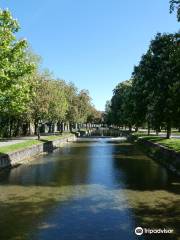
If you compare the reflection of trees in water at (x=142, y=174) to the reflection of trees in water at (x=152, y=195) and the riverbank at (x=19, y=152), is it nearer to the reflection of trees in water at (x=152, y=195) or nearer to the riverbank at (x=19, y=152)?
the reflection of trees in water at (x=152, y=195)

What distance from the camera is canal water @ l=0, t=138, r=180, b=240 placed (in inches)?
797

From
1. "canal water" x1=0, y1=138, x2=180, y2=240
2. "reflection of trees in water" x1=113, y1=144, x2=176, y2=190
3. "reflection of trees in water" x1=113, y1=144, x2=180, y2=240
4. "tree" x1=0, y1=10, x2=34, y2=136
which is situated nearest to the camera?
"canal water" x1=0, y1=138, x2=180, y2=240

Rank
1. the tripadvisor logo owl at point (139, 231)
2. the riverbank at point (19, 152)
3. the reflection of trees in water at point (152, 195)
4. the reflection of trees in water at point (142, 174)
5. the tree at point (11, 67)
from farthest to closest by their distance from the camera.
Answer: the riverbank at point (19, 152), the tree at point (11, 67), the reflection of trees in water at point (142, 174), the reflection of trees in water at point (152, 195), the tripadvisor logo owl at point (139, 231)

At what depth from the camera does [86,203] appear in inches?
1046

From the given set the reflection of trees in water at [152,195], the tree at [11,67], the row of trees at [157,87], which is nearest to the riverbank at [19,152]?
the tree at [11,67]

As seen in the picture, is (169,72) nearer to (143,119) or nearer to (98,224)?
(143,119)

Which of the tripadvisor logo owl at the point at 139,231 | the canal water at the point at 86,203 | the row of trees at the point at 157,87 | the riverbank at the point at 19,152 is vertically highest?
the row of trees at the point at 157,87

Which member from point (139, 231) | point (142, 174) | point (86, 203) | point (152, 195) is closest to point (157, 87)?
point (142, 174)

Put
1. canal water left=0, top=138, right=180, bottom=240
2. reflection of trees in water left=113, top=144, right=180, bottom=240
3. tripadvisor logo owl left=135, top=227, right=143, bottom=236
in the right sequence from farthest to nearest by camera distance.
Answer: reflection of trees in water left=113, top=144, right=180, bottom=240 → canal water left=0, top=138, right=180, bottom=240 → tripadvisor logo owl left=135, top=227, right=143, bottom=236

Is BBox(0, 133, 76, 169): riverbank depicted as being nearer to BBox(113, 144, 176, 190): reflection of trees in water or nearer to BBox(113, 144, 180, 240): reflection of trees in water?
BBox(113, 144, 176, 190): reflection of trees in water

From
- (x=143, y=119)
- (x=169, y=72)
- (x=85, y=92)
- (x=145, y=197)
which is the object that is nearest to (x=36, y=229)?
(x=145, y=197)

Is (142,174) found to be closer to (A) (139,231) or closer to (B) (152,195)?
(B) (152,195)

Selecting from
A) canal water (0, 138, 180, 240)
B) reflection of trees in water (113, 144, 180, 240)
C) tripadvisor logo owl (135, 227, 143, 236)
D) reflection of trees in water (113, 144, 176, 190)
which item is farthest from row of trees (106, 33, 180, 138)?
tripadvisor logo owl (135, 227, 143, 236)

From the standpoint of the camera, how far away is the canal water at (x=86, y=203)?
66.4 feet
